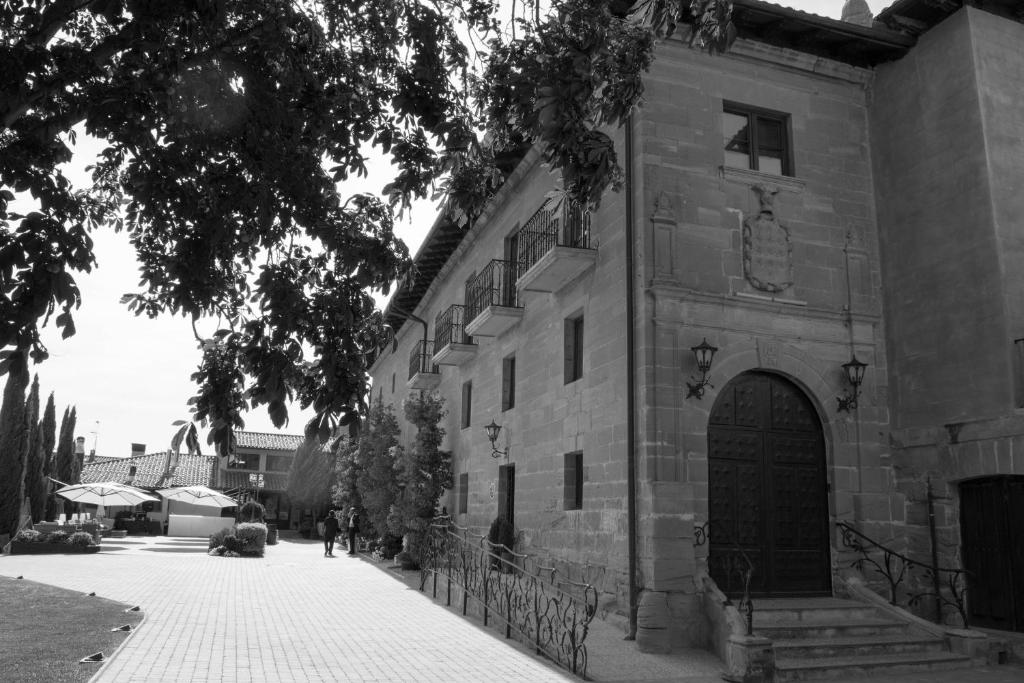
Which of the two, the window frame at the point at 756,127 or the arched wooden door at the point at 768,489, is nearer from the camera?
the arched wooden door at the point at 768,489

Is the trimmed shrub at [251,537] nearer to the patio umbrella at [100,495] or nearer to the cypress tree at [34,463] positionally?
the patio umbrella at [100,495]

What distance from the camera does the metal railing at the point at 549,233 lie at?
12.5 metres

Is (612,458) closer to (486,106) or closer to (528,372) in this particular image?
(528,372)

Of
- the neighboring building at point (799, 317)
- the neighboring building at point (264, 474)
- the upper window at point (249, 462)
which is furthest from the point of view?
the upper window at point (249, 462)

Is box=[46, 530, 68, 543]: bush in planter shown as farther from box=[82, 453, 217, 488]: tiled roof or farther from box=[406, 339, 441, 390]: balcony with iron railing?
box=[82, 453, 217, 488]: tiled roof

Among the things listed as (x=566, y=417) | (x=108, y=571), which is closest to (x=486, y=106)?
(x=566, y=417)

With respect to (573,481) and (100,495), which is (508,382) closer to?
(573,481)

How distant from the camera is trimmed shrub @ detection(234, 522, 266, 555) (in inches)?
931

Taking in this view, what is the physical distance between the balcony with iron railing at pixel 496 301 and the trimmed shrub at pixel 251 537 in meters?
11.1

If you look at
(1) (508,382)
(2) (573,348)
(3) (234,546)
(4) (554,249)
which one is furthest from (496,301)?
(3) (234,546)

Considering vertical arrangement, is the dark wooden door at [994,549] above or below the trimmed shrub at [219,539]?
above

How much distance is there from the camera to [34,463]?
27.6 m

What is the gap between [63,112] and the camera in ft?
15.9

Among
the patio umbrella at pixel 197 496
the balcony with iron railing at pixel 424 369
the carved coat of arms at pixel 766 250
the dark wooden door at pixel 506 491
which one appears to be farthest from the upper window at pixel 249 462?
the carved coat of arms at pixel 766 250
